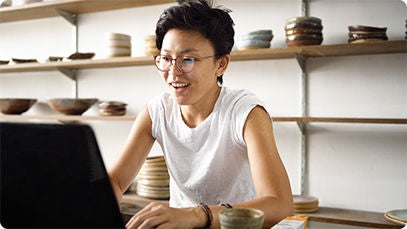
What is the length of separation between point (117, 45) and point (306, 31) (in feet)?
4.08

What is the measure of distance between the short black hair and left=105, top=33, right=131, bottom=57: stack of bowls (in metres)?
1.32

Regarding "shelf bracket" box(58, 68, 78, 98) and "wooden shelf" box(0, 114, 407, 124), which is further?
"shelf bracket" box(58, 68, 78, 98)

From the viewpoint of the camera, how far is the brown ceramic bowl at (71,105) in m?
2.98

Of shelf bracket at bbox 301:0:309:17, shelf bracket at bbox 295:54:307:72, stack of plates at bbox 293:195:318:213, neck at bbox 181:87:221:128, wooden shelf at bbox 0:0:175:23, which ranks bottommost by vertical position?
stack of plates at bbox 293:195:318:213


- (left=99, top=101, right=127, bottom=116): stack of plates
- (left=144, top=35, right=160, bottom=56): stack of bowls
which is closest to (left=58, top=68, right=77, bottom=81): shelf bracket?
(left=99, top=101, right=127, bottom=116): stack of plates

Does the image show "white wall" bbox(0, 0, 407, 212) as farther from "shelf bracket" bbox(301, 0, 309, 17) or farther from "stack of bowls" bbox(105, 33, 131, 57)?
"stack of bowls" bbox(105, 33, 131, 57)

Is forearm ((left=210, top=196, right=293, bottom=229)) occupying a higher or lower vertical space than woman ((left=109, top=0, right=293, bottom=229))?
lower

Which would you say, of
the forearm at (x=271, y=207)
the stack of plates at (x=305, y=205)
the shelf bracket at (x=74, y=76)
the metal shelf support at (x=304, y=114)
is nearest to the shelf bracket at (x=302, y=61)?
the metal shelf support at (x=304, y=114)

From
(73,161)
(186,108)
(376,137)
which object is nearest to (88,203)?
(73,161)

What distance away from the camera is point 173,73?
1448 mm

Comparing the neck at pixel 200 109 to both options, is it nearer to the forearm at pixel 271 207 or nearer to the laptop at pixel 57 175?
the forearm at pixel 271 207

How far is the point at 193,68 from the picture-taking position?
4.77 ft

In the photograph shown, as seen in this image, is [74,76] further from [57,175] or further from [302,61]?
[57,175]

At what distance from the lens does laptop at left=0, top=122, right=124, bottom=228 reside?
2.23 feet
